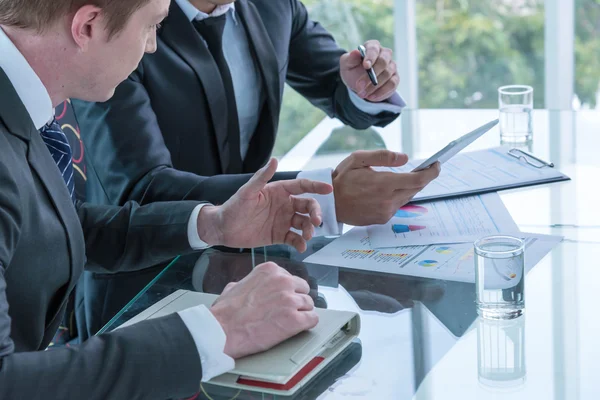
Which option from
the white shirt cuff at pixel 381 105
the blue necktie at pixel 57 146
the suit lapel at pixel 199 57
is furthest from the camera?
the white shirt cuff at pixel 381 105

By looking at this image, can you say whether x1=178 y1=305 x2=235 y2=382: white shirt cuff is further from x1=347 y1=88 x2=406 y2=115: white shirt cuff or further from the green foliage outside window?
the green foliage outside window

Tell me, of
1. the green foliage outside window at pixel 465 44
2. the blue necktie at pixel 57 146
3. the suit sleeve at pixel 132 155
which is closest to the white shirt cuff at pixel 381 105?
the suit sleeve at pixel 132 155

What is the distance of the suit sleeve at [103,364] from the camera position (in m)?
1.08

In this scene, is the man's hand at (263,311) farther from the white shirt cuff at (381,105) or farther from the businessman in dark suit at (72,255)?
the white shirt cuff at (381,105)

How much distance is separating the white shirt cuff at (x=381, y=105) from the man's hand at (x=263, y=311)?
115cm

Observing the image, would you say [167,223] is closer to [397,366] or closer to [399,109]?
[397,366]

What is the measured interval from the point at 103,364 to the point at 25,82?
0.45 metres

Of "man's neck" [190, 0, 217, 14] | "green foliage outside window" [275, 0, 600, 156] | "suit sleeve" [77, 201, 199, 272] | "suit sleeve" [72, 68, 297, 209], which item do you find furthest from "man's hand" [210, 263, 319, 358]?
"green foliage outside window" [275, 0, 600, 156]

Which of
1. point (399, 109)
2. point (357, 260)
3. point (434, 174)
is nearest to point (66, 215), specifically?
point (357, 260)

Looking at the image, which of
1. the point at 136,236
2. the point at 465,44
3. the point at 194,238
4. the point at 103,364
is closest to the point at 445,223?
the point at 194,238

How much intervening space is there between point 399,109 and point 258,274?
1.20m

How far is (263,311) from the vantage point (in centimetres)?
121

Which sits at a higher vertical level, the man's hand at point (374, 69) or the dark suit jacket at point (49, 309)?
the man's hand at point (374, 69)

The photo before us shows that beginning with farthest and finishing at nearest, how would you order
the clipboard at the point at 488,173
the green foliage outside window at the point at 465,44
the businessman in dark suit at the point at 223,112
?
the green foliage outside window at the point at 465,44, the clipboard at the point at 488,173, the businessman in dark suit at the point at 223,112
